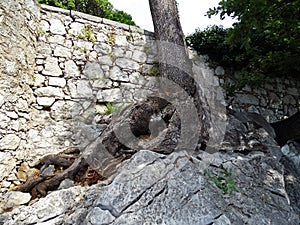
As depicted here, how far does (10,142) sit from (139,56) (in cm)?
237

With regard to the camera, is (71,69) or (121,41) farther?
(121,41)

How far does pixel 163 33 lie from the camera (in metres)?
3.33

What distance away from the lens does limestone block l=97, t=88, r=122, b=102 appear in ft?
13.1

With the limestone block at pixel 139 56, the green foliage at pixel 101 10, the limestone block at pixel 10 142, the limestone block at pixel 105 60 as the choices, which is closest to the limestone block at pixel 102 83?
the limestone block at pixel 105 60

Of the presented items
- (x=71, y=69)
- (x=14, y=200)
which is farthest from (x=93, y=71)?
(x=14, y=200)

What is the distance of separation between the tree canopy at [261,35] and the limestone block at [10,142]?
288 cm

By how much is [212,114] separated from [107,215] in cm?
187

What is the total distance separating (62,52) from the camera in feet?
12.8

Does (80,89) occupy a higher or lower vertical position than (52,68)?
lower

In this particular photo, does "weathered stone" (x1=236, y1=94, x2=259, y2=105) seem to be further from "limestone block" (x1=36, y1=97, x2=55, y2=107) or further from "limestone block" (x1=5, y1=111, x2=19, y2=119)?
"limestone block" (x1=5, y1=111, x2=19, y2=119)

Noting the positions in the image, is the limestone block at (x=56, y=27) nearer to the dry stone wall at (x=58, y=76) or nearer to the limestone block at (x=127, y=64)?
Answer: the dry stone wall at (x=58, y=76)

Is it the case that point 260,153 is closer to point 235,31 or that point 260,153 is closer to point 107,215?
point 235,31

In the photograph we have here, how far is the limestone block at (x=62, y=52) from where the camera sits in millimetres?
3863

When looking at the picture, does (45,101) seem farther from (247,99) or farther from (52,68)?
(247,99)
